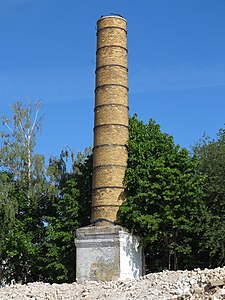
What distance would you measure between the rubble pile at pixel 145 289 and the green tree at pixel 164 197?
4.13 meters

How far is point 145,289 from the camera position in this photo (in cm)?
1534

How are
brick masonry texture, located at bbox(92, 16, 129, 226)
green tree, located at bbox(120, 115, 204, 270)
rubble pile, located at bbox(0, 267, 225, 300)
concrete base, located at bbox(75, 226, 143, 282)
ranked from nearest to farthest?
rubble pile, located at bbox(0, 267, 225, 300) < concrete base, located at bbox(75, 226, 143, 282) < green tree, located at bbox(120, 115, 204, 270) < brick masonry texture, located at bbox(92, 16, 129, 226)

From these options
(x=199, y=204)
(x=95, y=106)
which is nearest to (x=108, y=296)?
(x=199, y=204)

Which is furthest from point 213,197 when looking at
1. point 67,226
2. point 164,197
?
point 67,226

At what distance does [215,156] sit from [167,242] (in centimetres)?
456

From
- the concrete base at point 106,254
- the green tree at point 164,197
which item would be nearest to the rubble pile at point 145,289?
the concrete base at point 106,254

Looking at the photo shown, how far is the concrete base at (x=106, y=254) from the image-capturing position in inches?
805

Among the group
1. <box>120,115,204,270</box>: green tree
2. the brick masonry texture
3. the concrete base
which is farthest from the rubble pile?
the brick masonry texture

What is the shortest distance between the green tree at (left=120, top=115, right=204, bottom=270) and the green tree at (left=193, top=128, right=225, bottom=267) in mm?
599

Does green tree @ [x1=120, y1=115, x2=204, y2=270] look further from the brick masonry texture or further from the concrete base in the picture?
the concrete base

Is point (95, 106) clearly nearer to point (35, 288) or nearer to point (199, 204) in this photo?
point (199, 204)

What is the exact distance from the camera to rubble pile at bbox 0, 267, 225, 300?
1245cm

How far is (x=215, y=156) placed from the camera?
24.0m

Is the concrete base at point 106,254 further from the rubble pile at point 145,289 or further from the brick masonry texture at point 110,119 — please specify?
the rubble pile at point 145,289
